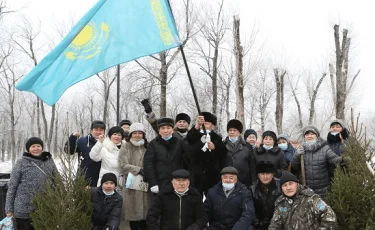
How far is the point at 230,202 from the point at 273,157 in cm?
134

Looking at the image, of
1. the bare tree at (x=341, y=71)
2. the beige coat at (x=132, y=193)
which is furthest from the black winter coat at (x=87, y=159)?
the bare tree at (x=341, y=71)

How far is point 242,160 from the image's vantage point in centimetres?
619

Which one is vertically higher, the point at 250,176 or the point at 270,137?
the point at 270,137

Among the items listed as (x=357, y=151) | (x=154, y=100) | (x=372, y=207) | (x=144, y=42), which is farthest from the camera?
(x=154, y=100)

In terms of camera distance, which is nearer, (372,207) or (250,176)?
(372,207)

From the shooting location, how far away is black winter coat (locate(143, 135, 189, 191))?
5.80 m

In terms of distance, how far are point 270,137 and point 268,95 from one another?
30076 mm

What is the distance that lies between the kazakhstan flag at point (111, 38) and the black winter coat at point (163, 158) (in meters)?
1.37

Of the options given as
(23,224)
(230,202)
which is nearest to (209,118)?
(230,202)

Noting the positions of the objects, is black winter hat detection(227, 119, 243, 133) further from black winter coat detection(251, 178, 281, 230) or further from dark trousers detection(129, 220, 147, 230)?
dark trousers detection(129, 220, 147, 230)

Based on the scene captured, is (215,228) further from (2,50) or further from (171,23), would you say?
(2,50)

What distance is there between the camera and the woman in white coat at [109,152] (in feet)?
20.4

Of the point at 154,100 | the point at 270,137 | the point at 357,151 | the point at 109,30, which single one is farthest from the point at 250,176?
the point at 154,100

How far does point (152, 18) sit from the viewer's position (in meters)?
5.80
